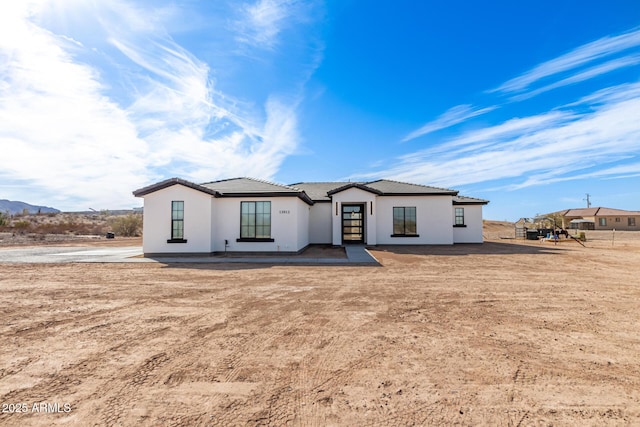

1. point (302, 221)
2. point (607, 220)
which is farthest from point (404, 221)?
point (607, 220)

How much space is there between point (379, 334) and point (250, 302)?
296 cm

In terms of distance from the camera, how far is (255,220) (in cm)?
1468

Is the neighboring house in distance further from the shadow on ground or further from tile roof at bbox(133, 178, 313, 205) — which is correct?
tile roof at bbox(133, 178, 313, 205)

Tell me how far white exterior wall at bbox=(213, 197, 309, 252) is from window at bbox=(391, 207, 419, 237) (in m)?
7.10

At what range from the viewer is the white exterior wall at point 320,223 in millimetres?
19172

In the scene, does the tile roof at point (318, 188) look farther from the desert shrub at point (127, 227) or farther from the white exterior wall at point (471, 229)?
the desert shrub at point (127, 227)

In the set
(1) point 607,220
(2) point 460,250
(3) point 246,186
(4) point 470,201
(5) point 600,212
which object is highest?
(5) point 600,212

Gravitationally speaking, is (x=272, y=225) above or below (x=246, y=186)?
below

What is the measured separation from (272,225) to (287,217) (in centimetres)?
85

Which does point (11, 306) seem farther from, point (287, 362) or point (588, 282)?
point (588, 282)

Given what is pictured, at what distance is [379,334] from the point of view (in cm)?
441

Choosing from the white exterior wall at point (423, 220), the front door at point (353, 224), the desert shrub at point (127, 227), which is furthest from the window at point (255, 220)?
the desert shrub at point (127, 227)

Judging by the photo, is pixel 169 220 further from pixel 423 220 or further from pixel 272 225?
pixel 423 220

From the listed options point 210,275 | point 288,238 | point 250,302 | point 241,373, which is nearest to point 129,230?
point 288,238
